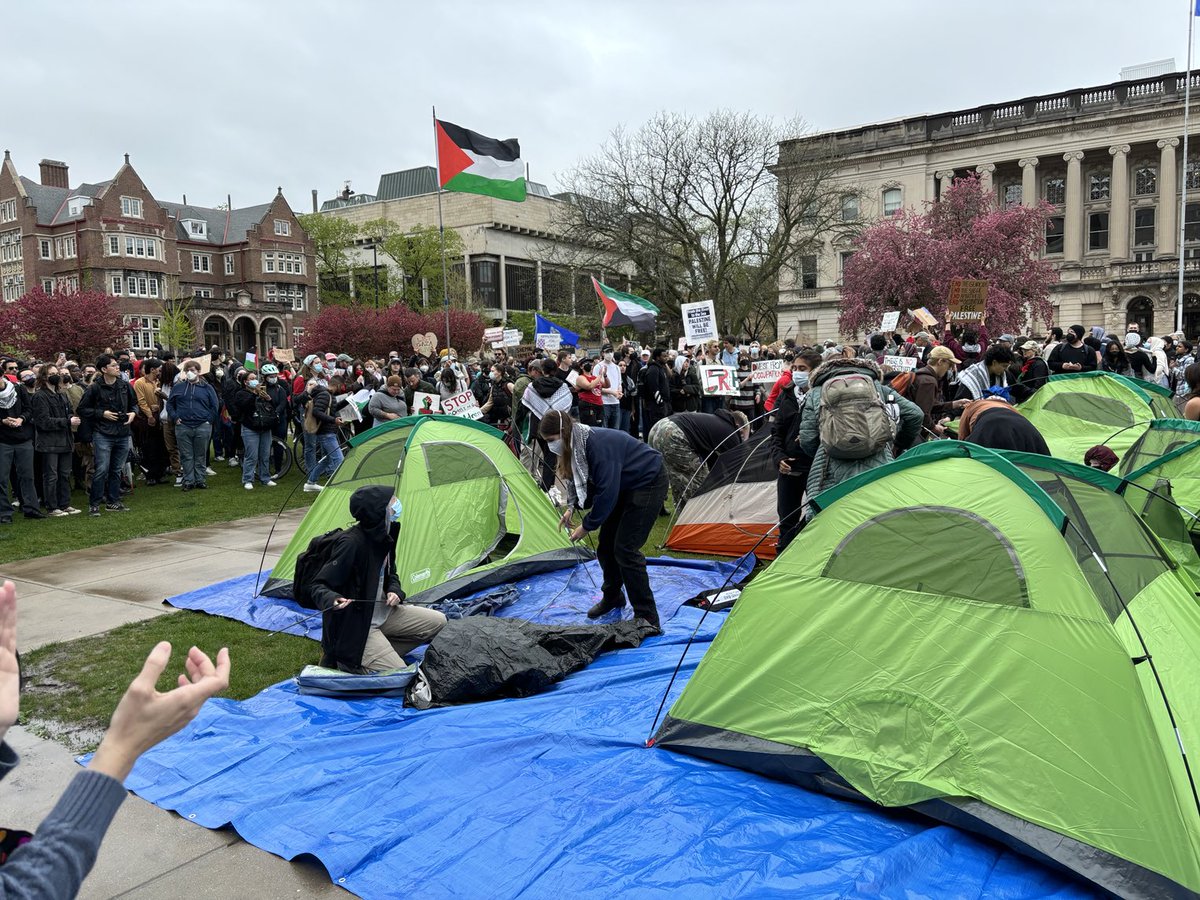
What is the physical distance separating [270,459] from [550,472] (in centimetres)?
630

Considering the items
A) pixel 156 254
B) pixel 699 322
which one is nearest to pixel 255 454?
pixel 699 322

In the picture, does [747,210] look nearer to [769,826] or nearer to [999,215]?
[999,215]

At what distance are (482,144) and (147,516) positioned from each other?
9730mm

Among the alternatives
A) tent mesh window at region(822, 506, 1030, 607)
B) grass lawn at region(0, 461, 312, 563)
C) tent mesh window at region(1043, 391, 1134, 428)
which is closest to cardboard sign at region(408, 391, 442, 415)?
grass lawn at region(0, 461, 312, 563)

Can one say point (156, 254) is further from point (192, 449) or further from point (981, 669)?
point (981, 669)

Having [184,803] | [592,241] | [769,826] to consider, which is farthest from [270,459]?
[592,241]

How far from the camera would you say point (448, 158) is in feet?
53.6

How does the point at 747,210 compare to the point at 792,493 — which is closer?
the point at 792,493

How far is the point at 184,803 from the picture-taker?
4051mm

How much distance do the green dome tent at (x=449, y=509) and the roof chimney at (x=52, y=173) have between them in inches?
2599

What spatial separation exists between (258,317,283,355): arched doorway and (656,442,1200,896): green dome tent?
6571 centimetres

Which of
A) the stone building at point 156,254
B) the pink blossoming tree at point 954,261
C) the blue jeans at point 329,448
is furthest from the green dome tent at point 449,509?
the stone building at point 156,254

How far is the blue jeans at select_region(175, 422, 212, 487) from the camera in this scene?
41.8 ft

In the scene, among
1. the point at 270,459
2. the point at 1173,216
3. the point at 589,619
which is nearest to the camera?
the point at 589,619
